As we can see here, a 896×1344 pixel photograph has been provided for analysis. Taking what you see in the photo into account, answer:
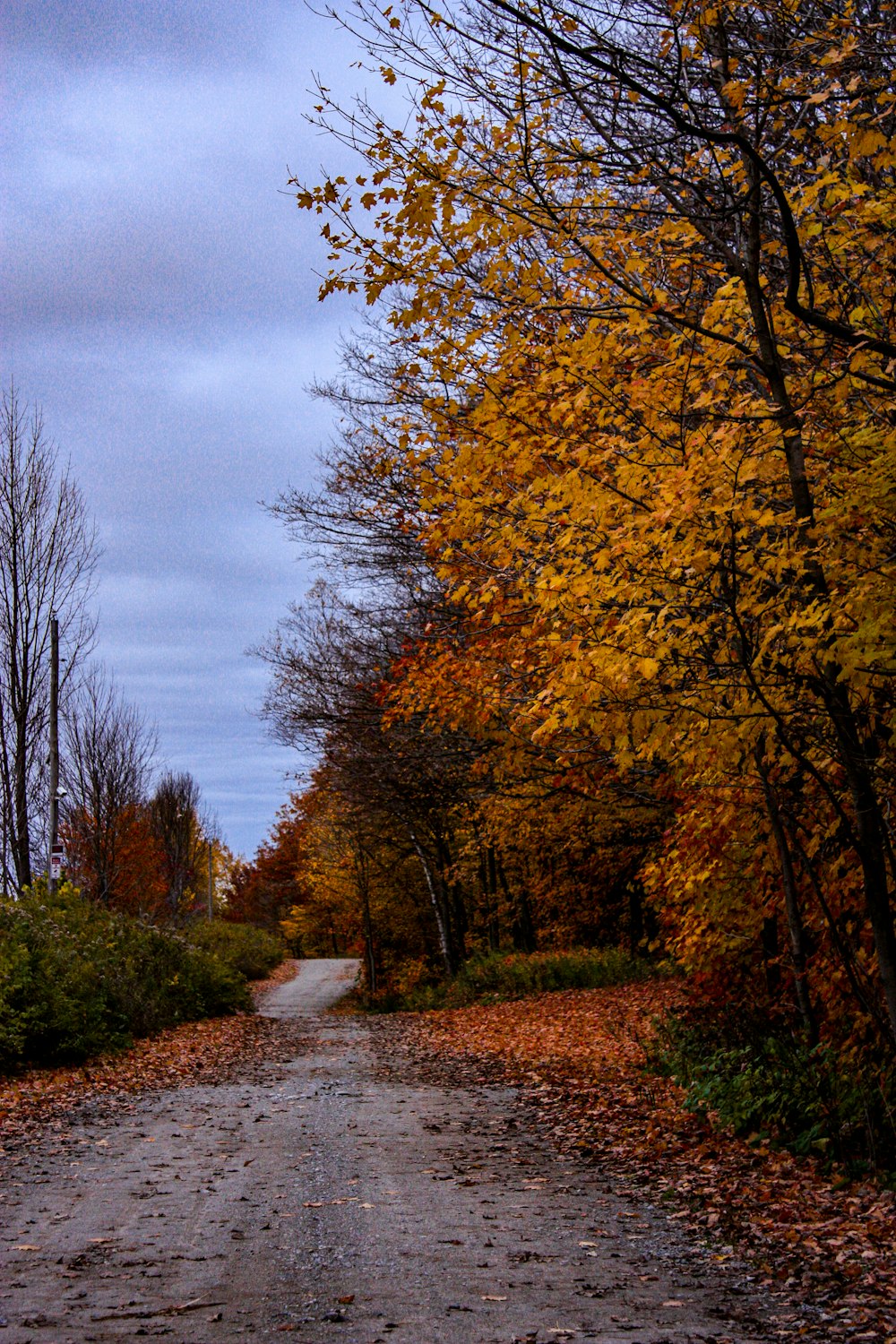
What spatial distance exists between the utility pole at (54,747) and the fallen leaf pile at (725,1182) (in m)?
10.2

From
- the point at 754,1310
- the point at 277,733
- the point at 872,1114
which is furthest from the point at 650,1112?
the point at 277,733

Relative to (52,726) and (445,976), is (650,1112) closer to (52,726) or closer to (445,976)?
(52,726)

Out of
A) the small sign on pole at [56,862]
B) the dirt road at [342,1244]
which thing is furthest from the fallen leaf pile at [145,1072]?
the small sign on pole at [56,862]

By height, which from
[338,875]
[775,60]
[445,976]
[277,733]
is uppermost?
[775,60]

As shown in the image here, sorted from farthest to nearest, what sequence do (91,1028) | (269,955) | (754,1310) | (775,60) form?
(269,955) < (91,1028) < (775,60) < (754,1310)

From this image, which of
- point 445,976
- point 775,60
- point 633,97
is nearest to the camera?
point 633,97

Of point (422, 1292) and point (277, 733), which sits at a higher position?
point (277, 733)

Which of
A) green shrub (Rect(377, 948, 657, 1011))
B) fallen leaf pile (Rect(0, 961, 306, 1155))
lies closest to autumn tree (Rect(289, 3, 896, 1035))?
fallen leaf pile (Rect(0, 961, 306, 1155))

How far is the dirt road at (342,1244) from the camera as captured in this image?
4332 mm

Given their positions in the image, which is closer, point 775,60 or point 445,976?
point 775,60

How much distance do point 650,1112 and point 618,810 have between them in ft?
24.3

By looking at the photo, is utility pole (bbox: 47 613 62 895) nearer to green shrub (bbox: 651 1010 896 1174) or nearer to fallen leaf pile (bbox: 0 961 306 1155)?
fallen leaf pile (bbox: 0 961 306 1155)

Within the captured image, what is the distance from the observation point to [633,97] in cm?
516

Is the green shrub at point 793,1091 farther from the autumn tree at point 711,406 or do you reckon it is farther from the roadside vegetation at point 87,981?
the roadside vegetation at point 87,981
